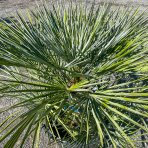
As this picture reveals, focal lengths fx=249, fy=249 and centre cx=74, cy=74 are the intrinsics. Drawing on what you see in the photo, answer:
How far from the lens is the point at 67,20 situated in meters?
0.84

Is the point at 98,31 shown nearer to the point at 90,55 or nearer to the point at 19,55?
the point at 90,55

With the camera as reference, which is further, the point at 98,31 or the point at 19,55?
the point at 98,31

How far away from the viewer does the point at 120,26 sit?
762mm

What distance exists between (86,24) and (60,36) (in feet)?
0.34

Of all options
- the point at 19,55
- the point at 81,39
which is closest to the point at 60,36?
the point at 81,39

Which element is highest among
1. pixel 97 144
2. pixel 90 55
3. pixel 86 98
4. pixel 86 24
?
pixel 86 24

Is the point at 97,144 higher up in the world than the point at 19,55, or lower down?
lower down

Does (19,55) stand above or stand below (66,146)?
above

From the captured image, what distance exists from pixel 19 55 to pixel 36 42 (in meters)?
0.10

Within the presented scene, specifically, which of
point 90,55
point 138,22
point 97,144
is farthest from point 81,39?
point 97,144

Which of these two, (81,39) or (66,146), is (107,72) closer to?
(81,39)

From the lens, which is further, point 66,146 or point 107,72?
point 66,146

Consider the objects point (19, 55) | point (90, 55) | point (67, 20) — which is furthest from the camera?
point (67, 20)

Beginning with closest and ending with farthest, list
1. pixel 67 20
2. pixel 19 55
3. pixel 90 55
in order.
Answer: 1. pixel 19 55
2. pixel 90 55
3. pixel 67 20
